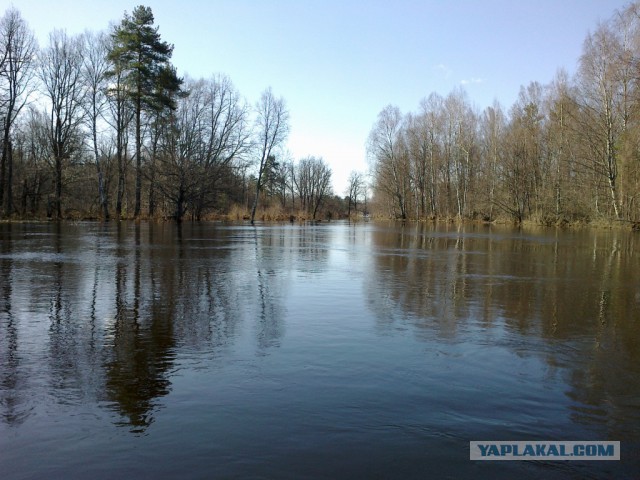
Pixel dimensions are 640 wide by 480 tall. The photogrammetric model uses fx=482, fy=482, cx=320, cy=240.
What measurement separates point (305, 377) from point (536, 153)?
5301cm

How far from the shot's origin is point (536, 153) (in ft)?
167

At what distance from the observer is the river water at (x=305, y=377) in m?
3.02

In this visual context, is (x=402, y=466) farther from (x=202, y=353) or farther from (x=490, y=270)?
(x=490, y=270)

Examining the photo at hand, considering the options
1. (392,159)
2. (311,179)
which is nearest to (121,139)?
(392,159)

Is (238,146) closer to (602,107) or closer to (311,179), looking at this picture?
(602,107)

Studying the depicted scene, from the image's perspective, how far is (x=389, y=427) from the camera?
3.43 meters

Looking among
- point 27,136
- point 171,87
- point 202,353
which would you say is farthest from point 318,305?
point 27,136

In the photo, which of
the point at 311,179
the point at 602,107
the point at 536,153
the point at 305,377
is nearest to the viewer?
the point at 305,377

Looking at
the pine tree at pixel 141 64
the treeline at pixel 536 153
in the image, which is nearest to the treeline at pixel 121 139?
the pine tree at pixel 141 64

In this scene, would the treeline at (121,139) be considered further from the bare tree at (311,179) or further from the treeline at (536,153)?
the bare tree at (311,179)

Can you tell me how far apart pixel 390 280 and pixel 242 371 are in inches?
248

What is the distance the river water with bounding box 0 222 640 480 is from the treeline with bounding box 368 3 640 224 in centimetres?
2816

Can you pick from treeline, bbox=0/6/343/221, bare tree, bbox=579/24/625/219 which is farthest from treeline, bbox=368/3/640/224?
treeline, bbox=0/6/343/221

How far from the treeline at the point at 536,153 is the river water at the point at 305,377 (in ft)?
92.4
